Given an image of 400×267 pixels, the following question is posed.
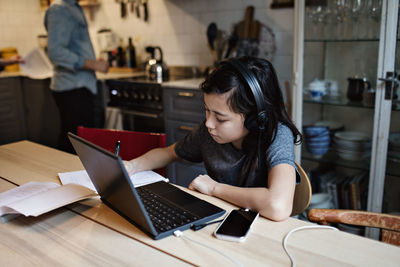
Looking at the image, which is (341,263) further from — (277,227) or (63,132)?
(63,132)

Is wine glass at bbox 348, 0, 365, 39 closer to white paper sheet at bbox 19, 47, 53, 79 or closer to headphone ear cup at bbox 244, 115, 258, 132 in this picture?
headphone ear cup at bbox 244, 115, 258, 132

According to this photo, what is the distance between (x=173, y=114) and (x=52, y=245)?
78.5 inches

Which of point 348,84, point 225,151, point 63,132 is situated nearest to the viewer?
point 225,151

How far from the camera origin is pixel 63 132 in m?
3.15

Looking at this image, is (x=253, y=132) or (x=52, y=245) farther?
(x=253, y=132)

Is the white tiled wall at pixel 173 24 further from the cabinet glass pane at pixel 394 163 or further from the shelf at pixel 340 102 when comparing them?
the cabinet glass pane at pixel 394 163

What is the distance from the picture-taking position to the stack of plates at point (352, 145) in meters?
2.24

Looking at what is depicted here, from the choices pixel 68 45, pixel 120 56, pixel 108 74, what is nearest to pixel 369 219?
pixel 68 45

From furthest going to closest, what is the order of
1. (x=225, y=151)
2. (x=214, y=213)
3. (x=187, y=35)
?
(x=187, y=35) < (x=225, y=151) < (x=214, y=213)

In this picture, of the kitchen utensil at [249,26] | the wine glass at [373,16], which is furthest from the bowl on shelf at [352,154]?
the kitchen utensil at [249,26]

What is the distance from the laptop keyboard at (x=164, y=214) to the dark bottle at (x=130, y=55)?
277 centimetres

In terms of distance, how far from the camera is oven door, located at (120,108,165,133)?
3006mm

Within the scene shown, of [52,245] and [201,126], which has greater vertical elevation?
[201,126]

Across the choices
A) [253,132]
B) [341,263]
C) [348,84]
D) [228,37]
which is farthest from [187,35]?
[341,263]
